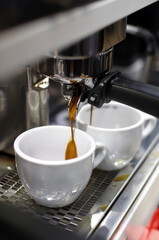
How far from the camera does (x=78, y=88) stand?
0.39m

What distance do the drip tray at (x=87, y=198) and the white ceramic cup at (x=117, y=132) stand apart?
0.06 feet

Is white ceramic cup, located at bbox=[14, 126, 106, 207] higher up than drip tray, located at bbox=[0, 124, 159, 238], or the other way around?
white ceramic cup, located at bbox=[14, 126, 106, 207]

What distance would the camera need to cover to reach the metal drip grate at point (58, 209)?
42 cm

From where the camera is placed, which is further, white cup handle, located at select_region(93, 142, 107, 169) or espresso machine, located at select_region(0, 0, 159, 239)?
white cup handle, located at select_region(93, 142, 107, 169)

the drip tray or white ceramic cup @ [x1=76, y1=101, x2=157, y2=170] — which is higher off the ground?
white ceramic cup @ [x1=76, y1=101, x2=157, y2=170]

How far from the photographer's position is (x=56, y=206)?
428 millimetres

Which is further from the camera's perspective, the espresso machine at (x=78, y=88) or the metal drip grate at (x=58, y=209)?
the metal drip grate at (x=58, y=209)

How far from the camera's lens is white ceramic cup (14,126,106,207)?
39cm

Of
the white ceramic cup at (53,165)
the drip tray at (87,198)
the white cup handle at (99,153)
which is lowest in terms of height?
the drip tray at (87,198)

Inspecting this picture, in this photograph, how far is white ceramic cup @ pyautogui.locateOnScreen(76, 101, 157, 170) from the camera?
478mm

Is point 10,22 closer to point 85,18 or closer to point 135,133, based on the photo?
point 85,18

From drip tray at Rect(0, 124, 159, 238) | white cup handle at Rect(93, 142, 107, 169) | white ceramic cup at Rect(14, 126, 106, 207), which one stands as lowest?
drip tray at Rect(0, 124, 159, 238)

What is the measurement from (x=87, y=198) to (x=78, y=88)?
5.6 inches

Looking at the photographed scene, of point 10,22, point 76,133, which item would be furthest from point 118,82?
point 10,22
